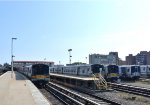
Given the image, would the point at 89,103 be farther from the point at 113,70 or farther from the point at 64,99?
the point at 113,70

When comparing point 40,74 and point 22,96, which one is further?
point 40,74

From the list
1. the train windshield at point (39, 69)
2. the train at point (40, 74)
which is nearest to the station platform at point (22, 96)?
the train at point (40, 74)

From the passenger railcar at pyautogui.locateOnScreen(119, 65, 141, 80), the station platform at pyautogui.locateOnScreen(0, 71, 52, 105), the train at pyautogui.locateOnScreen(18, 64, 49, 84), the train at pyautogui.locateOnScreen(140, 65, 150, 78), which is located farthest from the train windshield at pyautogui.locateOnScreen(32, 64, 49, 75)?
the train at pyautogui.locateOnScreen(140, 65, 150, 78)

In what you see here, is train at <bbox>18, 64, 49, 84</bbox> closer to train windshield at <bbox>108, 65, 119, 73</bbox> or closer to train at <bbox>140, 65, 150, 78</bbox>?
train windshield at <bbox>108, 65, 119, 73</bbox>

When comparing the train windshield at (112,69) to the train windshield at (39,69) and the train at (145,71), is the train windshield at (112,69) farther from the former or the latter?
the train at (145,71)

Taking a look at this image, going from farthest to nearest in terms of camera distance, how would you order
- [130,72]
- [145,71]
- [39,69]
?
[145,71]
[130,72]
[39,69]

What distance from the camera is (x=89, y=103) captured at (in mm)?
16656

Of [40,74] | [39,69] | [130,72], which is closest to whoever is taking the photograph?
[40,74]

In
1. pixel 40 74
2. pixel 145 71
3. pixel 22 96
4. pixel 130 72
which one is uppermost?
pixel 145 71

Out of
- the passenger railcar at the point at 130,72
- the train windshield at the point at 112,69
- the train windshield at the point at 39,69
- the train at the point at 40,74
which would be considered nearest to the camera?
the train at the point at 40,74

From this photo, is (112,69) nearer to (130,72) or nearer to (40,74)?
(130,72)

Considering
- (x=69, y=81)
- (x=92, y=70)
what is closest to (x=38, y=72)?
(x=69, y=81)

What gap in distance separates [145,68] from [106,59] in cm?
6244

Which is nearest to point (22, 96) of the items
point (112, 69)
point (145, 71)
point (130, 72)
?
point (112, 69)
